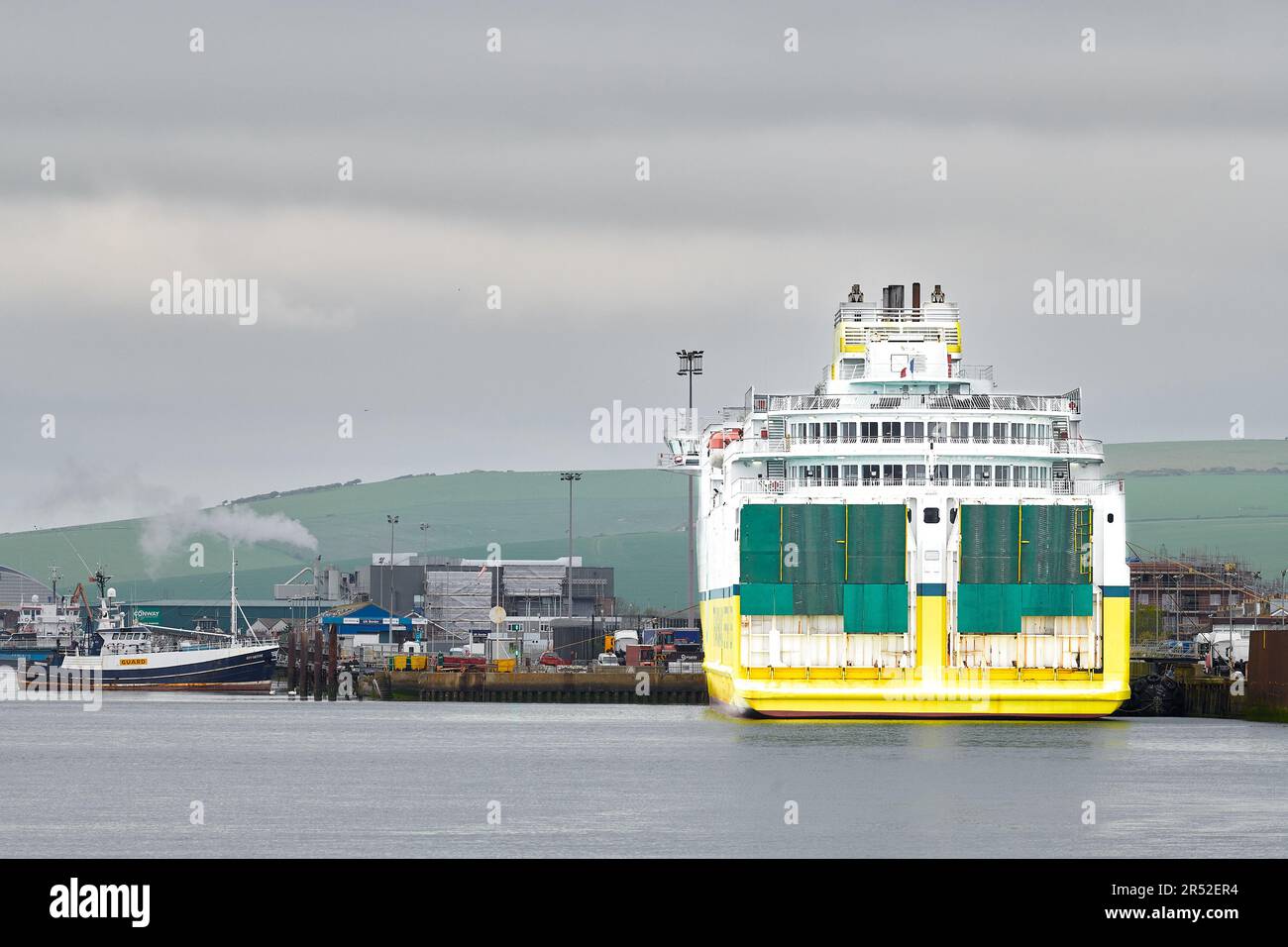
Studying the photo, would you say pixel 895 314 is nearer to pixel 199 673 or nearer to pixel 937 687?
pixel 937 687

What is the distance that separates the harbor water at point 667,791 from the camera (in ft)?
144

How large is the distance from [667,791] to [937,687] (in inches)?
844

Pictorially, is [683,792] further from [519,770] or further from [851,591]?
[851,591]

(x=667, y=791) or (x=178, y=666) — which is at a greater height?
(x=667, y=791)

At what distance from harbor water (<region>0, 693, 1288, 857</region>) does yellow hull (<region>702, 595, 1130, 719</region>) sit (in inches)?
38.4

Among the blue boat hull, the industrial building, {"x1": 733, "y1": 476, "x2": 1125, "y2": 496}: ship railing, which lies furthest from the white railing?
the blue boat hull

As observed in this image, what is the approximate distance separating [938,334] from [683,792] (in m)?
38.6

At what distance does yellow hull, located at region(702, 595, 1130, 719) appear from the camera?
73875 mm

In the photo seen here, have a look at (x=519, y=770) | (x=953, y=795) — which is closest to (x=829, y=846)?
(x=953, y=795)

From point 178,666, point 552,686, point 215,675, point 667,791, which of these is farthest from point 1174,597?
point 667,791

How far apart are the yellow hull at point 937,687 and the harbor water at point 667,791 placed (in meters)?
0.98

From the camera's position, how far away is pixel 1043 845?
43281 millimetres

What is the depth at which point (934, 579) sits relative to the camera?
246ft

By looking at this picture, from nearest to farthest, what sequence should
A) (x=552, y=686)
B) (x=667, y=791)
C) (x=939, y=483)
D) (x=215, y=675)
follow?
1. (x=667, y=791)
2. (x=939, y=483)
3. (x=552, y=686)
4. (x=215, y=675)
